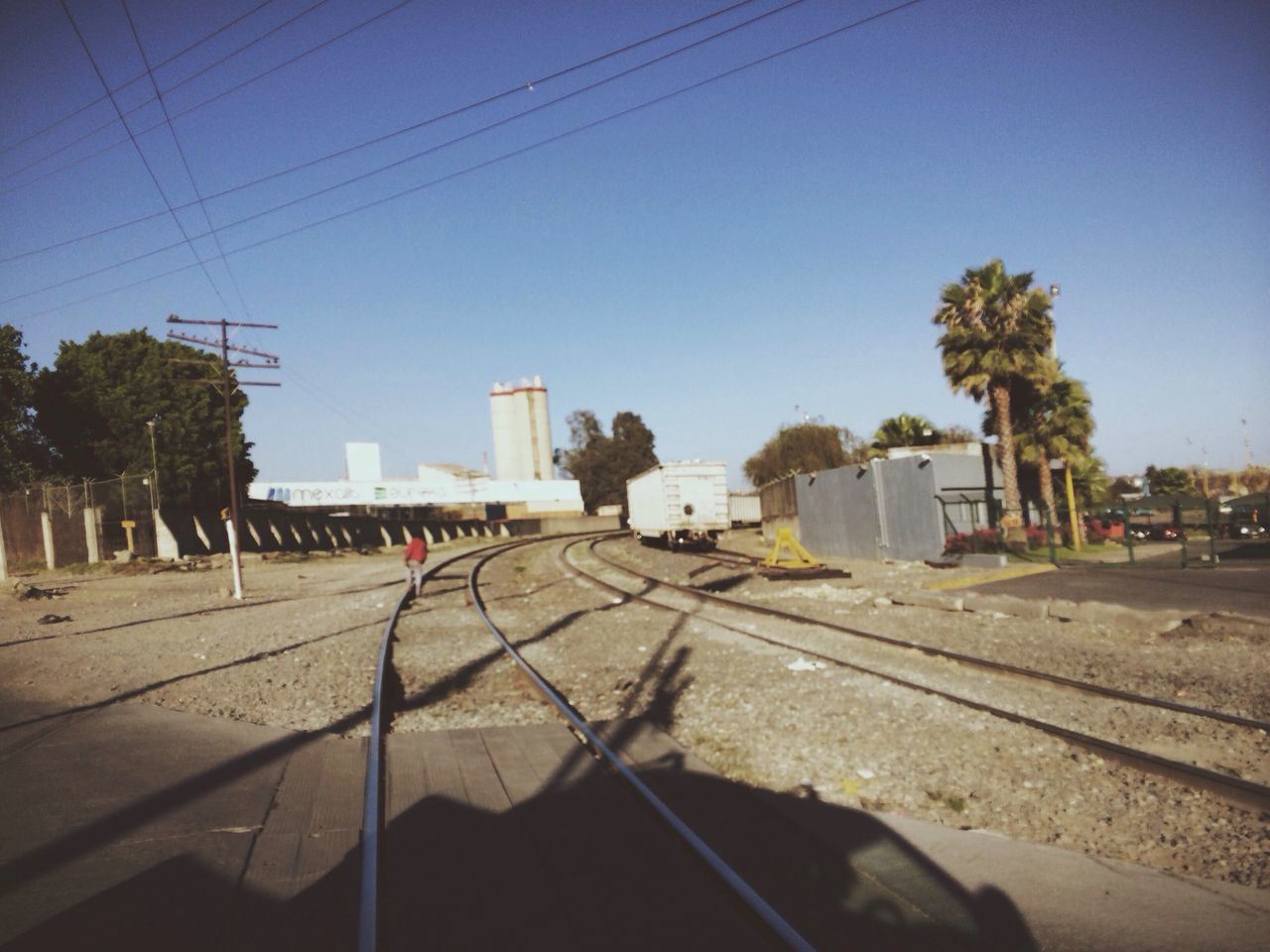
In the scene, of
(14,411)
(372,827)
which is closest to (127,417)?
(14,411)

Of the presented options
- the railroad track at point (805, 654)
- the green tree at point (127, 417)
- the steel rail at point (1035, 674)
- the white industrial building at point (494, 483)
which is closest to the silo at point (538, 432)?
the white industrial building at point (494, 483)

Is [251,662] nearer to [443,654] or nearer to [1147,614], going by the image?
[443,654]

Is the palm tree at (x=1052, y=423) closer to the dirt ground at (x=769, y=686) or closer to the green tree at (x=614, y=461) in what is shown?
the dirt ground at (x=769, y=686)

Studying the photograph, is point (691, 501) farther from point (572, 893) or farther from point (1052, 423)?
point (572, 893)

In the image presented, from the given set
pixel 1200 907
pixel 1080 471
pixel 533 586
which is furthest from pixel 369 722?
pixel 1080 471

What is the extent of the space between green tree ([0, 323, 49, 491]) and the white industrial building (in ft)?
59.0

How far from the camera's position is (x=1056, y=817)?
5.25 metres

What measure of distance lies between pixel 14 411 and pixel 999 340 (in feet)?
139

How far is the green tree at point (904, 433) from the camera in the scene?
3719 cm

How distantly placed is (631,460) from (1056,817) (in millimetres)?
87403

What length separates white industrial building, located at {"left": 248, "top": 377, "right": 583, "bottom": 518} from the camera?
65.2 metres

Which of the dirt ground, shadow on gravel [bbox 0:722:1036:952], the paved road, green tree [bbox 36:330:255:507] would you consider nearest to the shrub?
the paved road

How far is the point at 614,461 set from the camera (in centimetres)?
9275

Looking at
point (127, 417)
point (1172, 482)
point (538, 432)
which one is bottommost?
point (1172, 482)
